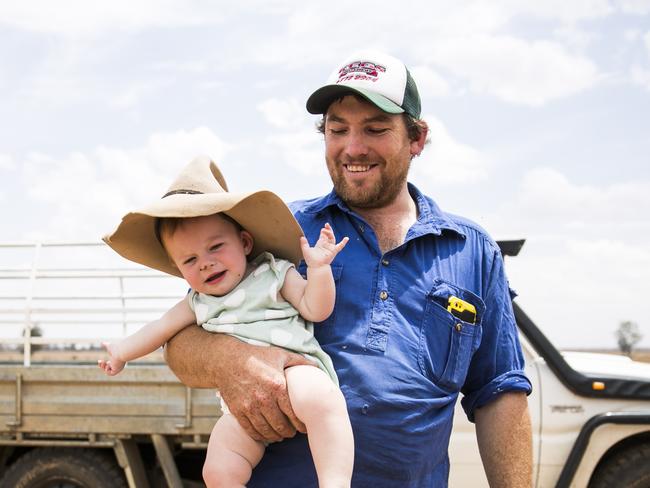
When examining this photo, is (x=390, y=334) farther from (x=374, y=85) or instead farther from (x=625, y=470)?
(x=625, y=470)

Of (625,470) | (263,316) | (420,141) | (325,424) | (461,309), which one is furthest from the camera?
(625,470)

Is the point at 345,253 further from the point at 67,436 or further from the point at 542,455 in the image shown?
the point at 67,436

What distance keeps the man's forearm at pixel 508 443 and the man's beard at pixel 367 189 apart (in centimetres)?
78

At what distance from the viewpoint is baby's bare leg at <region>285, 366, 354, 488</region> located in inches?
84.0

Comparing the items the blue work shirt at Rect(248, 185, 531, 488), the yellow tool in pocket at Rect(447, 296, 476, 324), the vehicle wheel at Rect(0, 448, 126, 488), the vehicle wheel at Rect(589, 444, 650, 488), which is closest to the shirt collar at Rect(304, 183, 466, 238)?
the blue work shirt at Rect(248, 185, 531, 488)

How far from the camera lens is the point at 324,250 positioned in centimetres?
231

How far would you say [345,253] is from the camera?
2.51 meters

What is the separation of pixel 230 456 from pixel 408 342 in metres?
0.61

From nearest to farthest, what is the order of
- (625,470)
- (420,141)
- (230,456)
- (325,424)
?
(325,424)
(230,456)
(420,141)
(625,470)

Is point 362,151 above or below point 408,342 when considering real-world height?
above

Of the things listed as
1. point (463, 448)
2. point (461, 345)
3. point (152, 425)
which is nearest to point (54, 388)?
point (152, 425)

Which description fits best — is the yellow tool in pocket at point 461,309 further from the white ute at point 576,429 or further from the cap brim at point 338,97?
the white ute at point 576,429

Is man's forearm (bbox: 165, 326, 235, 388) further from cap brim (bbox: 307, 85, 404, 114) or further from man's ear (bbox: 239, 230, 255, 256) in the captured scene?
cap brim (bbox: 307, 85, 404, 114)

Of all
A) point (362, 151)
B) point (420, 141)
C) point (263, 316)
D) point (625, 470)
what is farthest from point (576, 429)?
point (263, 316)
